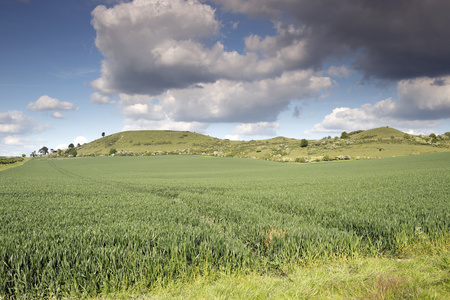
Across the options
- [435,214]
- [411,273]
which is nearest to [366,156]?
[435,214]

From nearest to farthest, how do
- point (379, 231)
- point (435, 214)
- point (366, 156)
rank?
point (379, 231), point (435, 214), point (366, 156)

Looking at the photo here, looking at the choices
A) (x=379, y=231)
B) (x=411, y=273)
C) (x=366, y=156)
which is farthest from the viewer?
(x=366, y=156)

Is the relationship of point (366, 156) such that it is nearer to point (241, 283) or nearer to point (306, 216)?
point (306, 216)

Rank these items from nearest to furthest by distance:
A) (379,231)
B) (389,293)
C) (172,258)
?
(389,293) → (172,258) → (379,231)

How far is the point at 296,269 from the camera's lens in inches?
210

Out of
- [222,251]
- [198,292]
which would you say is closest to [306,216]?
[222,251]

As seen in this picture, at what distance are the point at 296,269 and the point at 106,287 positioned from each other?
4.15 meters

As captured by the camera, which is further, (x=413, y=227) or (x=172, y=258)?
(x=413, y=227)

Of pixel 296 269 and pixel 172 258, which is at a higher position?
pixel 172 258

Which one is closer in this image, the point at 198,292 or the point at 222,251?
the point at 198,292

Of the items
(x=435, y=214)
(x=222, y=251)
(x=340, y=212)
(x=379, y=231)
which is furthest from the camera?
(x=340, y=212)

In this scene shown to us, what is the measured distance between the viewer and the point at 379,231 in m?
7.08

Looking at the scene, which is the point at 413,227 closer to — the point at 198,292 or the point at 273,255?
the point at 273,255

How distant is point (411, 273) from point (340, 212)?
16.1 ft
